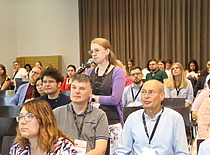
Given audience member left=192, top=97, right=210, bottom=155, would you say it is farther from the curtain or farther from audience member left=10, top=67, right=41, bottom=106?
the curtain

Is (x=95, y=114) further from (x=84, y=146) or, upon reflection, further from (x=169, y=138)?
(x=169, y=138)

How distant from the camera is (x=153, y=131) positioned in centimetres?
261

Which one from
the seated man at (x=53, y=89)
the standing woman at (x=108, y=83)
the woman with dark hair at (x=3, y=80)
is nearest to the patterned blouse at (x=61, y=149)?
the standing woman at (x=108, y=83)

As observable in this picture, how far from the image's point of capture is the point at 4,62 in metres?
13.1

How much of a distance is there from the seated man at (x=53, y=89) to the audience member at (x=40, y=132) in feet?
3.99

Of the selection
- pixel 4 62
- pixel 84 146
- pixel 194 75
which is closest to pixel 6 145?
pixel 84 146

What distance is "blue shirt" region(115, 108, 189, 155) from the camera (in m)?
→ 2.56

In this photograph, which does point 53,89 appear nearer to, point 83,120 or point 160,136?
point 83,120

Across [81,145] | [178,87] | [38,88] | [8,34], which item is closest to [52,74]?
[38,88]

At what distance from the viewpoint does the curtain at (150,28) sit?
10.8 meters

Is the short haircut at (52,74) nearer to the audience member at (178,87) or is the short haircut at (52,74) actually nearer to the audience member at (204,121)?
the audience member at (204,121)

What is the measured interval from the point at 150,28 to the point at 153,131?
9.09m

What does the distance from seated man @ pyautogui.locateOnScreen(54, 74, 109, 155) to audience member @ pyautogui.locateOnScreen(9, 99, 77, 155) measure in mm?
558

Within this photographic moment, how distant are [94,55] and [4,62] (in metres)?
10.9
